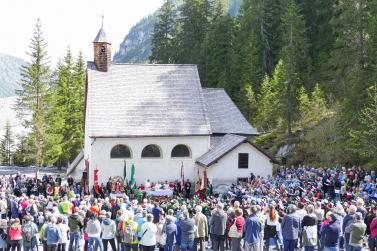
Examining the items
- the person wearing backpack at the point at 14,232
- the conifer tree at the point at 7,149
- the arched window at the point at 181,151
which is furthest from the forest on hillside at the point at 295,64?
the conifer tree at the point at 7,149

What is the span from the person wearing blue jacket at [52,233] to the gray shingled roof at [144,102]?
19406mm

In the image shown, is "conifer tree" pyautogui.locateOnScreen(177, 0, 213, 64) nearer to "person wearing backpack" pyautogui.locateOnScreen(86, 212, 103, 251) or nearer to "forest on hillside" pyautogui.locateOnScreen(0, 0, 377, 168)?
"forest on hillside" pyautogui.locateOnScreen(0, 0, 377, 168)

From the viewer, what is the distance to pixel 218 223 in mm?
17625

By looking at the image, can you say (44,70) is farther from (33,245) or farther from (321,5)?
(33,245)

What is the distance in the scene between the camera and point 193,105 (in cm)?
4069

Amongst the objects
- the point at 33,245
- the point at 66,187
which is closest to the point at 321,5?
the point at 66,187

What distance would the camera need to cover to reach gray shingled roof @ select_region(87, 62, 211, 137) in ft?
124

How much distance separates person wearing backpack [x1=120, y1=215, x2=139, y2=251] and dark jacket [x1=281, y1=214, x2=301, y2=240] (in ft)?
16.5

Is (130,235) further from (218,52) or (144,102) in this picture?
(218,52)

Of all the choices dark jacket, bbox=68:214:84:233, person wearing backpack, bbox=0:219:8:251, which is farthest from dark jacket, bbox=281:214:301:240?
person wearing backpack, bbox=0:219:8:251

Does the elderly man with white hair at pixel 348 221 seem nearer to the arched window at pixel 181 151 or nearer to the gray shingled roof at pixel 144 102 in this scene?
the gray shingled roof at pixel 144 102

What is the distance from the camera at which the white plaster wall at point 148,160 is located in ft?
123

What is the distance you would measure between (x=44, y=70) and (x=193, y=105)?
20922 mm

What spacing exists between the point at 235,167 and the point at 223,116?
23.0 ft
